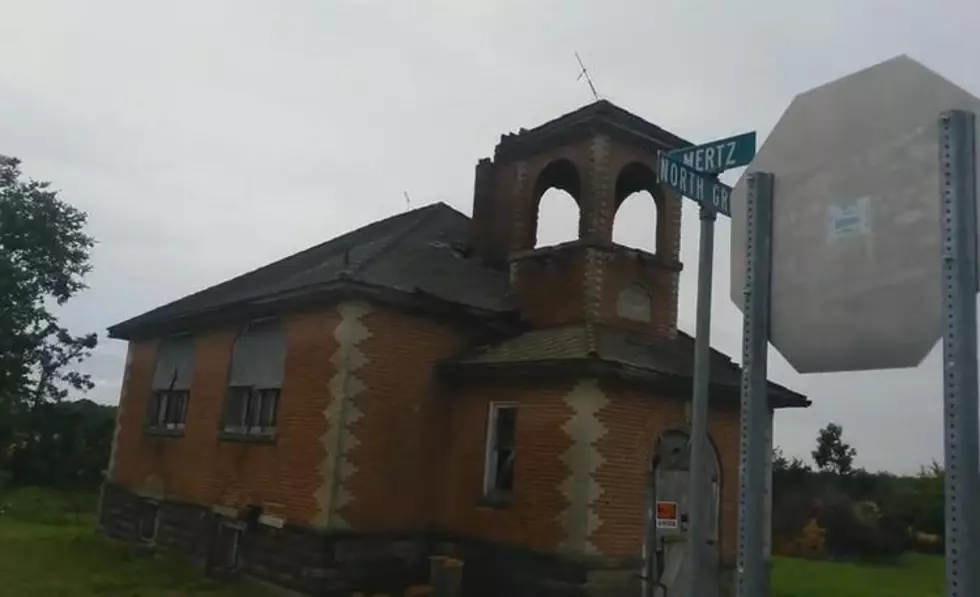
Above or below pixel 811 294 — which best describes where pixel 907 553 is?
below

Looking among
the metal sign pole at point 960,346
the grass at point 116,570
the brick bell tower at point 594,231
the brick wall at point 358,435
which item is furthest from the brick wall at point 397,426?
the metal sign pole at point 960,346

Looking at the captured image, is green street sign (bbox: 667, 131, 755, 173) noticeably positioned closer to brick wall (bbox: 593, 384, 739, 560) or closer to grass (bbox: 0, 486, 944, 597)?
brick wall (bbox: 593, 384, 739, 560)

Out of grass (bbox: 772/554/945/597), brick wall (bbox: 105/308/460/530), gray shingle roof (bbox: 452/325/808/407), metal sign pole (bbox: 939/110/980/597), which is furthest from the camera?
grass (bbox: 772/554/945/597)

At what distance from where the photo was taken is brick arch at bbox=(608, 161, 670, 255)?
1573 cm

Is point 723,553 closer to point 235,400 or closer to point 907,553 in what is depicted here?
point 235,400

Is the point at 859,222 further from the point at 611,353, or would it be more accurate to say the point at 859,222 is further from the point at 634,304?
the point at 634,304

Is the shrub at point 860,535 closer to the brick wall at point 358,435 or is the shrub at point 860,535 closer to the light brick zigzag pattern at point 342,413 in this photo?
the brick wall at point 358,435

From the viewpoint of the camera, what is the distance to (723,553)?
13961 millimetres

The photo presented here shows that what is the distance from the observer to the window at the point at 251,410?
592 inches

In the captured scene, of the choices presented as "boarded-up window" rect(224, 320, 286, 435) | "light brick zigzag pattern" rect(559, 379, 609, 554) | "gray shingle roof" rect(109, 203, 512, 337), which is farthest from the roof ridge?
"light brick zigzag pattern" rect(559, 379, 609, 554)

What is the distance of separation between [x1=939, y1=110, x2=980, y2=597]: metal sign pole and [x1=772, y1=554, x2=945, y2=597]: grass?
52.2ft

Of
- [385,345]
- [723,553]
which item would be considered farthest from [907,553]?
[385,345]

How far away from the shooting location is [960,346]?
8.57 feet

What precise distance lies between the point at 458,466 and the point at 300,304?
368 centimetres
